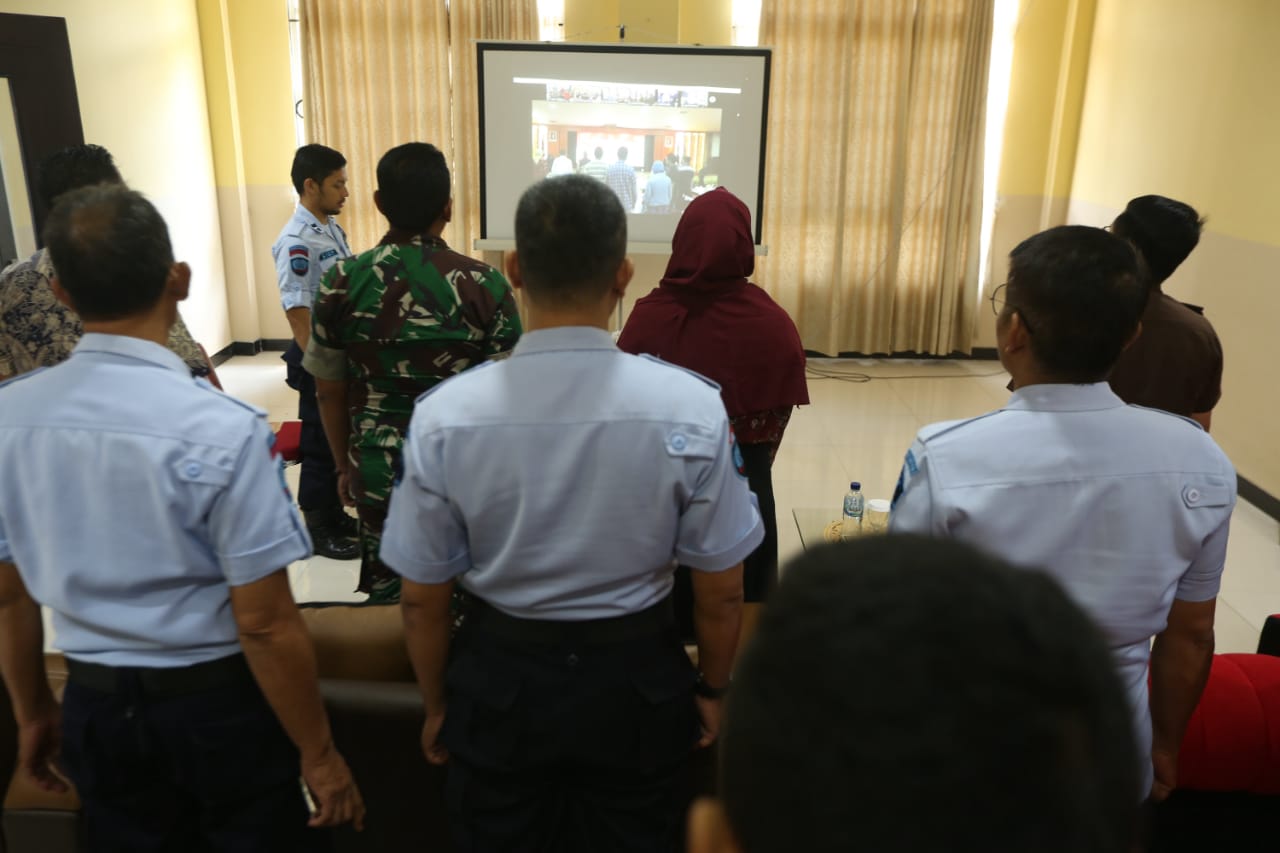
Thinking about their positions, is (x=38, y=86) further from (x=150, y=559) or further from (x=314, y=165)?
(x=150, y=559)

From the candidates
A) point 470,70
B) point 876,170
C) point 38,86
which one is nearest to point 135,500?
point 38,86

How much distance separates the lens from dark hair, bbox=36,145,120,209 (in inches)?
86.8

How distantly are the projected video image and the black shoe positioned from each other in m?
3.05

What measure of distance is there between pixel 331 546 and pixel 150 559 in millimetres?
2437

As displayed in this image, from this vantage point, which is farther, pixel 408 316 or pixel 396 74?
pixel 396 74

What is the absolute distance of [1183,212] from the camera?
2.15 m

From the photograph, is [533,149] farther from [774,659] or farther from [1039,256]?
[774,659]

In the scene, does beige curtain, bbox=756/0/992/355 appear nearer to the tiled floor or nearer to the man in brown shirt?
the tiled floor

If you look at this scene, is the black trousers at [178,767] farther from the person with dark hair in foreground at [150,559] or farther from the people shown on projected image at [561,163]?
the people shown on projected image at [561,163]

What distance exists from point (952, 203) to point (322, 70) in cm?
431

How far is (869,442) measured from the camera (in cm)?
497

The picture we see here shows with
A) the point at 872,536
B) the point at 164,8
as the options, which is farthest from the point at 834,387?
the point at 872,536

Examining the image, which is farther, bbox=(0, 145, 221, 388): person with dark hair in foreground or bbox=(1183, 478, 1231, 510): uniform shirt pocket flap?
bbox=(0, 145, 221, 388): person with dark hair in foreground

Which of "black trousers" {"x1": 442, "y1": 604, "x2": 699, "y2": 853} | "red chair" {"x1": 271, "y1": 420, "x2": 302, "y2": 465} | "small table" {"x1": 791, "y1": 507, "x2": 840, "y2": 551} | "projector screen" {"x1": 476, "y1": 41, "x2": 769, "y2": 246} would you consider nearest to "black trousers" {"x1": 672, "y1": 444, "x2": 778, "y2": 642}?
"small table" {"x1": 791, "y1": 507, "x2": 840, "y2": 551}
